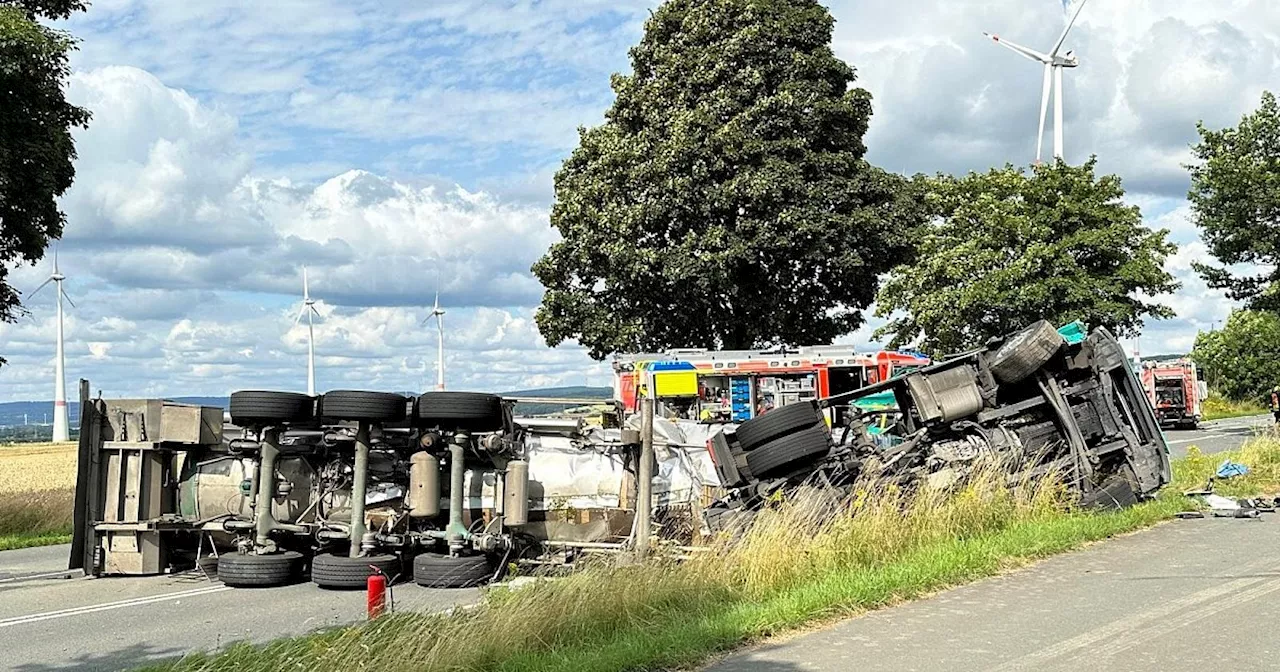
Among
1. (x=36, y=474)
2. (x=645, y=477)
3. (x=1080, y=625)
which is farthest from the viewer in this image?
(x=36, y=474)

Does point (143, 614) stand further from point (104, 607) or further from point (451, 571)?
point (451, 571)

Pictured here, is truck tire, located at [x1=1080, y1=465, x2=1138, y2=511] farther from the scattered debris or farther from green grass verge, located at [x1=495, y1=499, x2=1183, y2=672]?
the scattered debris

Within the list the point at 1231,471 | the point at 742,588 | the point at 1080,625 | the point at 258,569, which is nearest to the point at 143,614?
the point at 258,569

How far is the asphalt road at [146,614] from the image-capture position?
29.3 ft

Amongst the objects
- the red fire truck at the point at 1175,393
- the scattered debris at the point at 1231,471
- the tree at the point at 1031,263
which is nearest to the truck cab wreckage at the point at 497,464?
the scattered debris at the point at 1231,471

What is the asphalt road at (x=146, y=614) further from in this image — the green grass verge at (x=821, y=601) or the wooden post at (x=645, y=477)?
the green grass verge at (x=821, y=601)

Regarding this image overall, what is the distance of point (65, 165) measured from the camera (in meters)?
17.7

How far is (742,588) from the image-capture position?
9117 mm

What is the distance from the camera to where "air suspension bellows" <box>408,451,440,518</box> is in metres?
11.6

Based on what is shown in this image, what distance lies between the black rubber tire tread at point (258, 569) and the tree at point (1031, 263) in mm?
19926

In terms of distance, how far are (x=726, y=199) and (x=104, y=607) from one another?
19797 mm

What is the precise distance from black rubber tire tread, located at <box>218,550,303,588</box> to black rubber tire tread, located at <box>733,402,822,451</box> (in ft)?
15.5

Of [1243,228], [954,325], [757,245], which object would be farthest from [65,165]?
[1243,228]

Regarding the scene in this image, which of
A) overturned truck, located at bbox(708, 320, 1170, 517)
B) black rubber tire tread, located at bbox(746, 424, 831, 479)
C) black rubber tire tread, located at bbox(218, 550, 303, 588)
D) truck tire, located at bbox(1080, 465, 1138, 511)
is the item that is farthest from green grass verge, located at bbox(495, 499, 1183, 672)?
black rubber tire tread, located at bbox(218, 550, 303, 588)
